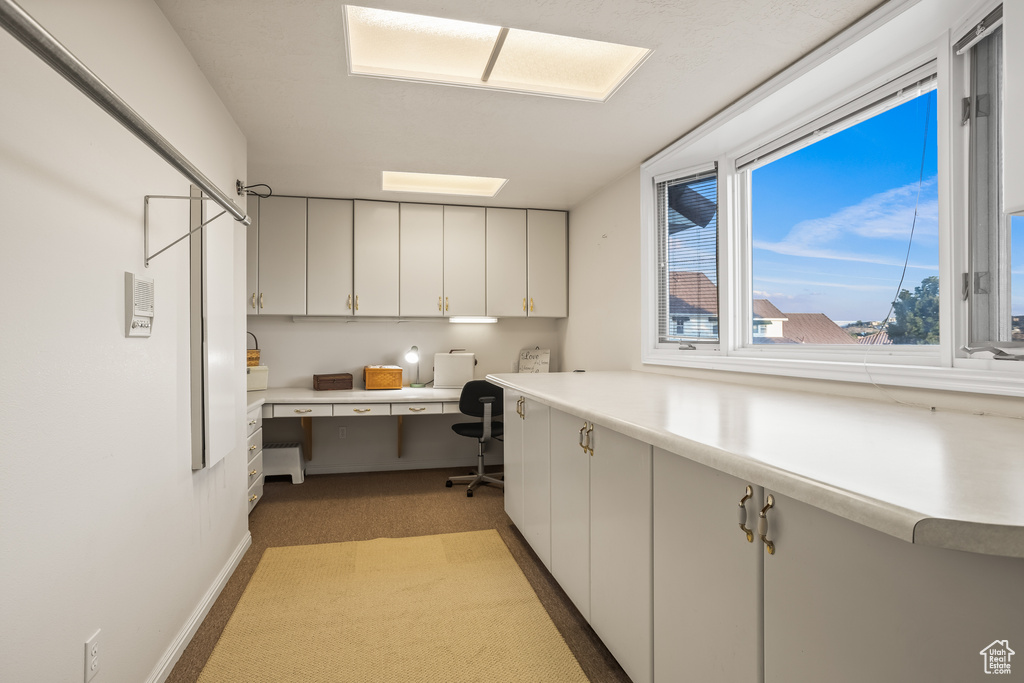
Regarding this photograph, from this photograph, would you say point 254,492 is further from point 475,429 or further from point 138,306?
point 138,306

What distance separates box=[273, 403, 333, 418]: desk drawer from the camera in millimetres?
3943

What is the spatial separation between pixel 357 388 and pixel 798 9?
4069 millimetres

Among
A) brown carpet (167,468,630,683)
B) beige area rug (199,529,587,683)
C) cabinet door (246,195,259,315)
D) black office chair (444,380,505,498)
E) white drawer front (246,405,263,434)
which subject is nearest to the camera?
beige area rug (199,529,587,683)

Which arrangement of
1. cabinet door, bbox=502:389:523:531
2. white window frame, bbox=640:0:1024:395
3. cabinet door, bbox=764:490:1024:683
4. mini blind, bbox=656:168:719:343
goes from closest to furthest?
cabinet door, bbox=764:490:1024:683
white window frame, bbox=640:0:1024:395
cabinet door, bbox=502:389:523:531
mini blind, bbox=656:168:719:343

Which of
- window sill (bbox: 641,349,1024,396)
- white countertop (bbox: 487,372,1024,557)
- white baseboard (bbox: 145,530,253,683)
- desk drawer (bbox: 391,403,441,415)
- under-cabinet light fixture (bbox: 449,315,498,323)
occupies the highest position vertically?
under-cabinet light fixture (bbox: 449,315,498,323)

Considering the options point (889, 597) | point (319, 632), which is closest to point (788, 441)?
point (889, 597)

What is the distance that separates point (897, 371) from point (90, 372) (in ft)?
8.19

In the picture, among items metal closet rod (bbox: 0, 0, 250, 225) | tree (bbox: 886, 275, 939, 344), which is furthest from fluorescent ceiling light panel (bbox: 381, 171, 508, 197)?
metal closet rod (bbox: 0, 0, 250, 225)

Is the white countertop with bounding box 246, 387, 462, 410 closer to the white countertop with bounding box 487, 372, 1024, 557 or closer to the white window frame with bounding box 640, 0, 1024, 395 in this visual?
the white window frame with bounding box 640, 0, 1024, 395

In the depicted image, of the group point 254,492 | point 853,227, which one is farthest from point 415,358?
point 853,227

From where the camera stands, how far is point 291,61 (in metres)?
2.19

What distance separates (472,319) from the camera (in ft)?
15.9

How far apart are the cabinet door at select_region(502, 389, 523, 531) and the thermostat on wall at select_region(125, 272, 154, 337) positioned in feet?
5.90

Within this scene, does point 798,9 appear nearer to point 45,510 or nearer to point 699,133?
point 699,133
